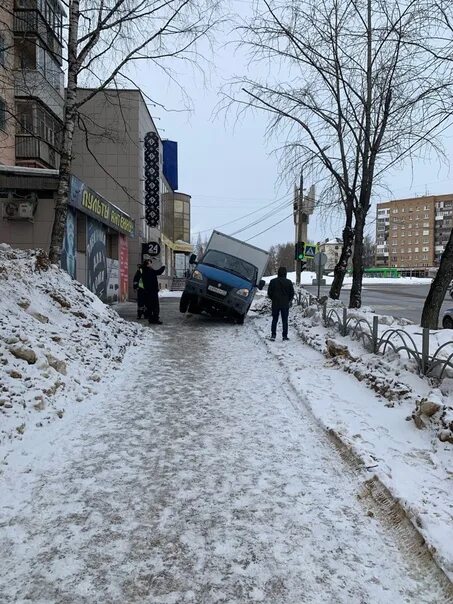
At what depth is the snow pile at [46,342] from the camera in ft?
17.2

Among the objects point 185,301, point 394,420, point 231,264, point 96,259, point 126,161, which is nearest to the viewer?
point 394,420

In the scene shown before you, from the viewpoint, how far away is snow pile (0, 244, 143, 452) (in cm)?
525

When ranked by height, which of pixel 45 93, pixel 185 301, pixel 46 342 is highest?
pixel 45 93

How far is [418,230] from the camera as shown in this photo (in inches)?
5022

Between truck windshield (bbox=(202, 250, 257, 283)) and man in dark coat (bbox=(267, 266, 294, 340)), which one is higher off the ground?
truck windshield (bbox=(202, 250, 257, 283))

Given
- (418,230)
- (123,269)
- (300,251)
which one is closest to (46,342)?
(123,269)

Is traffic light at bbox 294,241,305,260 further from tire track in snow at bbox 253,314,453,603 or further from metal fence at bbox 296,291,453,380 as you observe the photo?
tire track in snow at bbox 253,314,453,603

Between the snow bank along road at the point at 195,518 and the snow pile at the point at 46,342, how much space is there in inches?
15.7

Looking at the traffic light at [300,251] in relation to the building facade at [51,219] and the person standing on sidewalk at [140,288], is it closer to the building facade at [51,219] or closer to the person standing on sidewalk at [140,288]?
the building facade at [51,219]

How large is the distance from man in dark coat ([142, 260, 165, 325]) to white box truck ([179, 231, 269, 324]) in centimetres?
101

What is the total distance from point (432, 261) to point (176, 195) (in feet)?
323

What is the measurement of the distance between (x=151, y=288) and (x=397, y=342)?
26.1ft

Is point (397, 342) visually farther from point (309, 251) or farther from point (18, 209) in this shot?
point (309, 251)

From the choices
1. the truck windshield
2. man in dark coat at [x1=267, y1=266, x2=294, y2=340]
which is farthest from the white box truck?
man in dark coat at [x1=267, y1=266, x2=294, y2=340]
